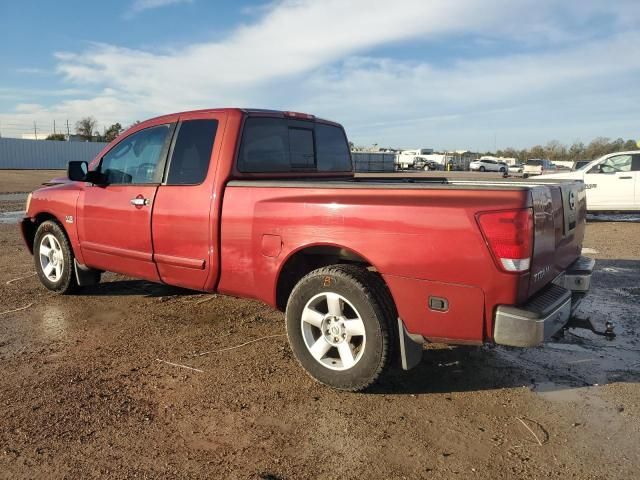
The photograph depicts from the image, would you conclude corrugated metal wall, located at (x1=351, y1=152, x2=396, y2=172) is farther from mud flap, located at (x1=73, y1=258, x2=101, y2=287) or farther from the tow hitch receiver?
the tow hitch receiver

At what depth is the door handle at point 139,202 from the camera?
4.68 metres

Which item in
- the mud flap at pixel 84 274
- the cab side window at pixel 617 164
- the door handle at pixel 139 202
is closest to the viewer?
the door handle at pixel 139 202

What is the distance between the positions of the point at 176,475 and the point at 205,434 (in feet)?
1.32

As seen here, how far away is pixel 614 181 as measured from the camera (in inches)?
511

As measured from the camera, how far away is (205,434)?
9.95ft

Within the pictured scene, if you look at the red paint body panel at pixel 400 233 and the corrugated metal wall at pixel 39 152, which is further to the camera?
the corrugated metal wall at pixel 39 152

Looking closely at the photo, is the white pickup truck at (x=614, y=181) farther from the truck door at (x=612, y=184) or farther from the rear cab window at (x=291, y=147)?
the rear cab window at (x=291, y=147)

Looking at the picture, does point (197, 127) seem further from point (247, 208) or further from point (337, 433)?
point (337, 433)

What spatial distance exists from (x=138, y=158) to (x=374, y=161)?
172 feet

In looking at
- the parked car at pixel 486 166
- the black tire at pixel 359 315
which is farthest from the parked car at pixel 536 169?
the black tire at pixel 359 315

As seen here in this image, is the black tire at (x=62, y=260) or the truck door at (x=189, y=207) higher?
the truck door at (x=189, y=207)

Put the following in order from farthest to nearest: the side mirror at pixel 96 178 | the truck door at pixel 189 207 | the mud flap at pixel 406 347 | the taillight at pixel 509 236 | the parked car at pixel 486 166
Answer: the parked car at pixel 486 166, the side mirror at pixel 96 178, the truck door at pixel 189 207, the mud flap at pixel 406 347, the taillight at pixel 509 236

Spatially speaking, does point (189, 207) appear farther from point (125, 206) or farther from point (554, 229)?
point (554, 229)

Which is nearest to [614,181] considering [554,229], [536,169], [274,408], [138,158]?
[554,229]
